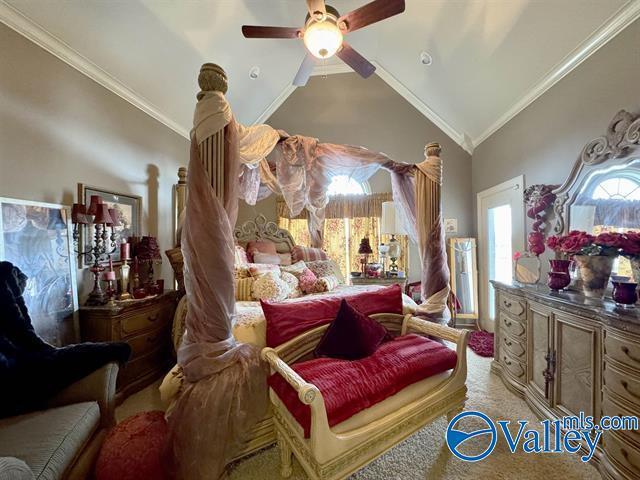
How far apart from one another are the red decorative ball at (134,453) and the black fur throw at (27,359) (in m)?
0.42

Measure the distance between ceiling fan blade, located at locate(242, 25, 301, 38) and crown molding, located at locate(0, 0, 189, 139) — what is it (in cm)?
154

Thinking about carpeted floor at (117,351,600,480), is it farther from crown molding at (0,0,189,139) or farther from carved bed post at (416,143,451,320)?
crown molding at (0,0,189,139)

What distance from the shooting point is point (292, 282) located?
2818mm

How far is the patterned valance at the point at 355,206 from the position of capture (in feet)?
14.4

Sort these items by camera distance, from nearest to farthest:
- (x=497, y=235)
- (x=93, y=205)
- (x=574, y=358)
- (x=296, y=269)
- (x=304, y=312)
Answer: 1. (x=574, y=358)
2. (x=304, y=312)
3. (x=93, y=205)
4. (x=296, y=269)
5. (x=497, y=235)

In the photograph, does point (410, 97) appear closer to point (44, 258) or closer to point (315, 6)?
point (315, 6)

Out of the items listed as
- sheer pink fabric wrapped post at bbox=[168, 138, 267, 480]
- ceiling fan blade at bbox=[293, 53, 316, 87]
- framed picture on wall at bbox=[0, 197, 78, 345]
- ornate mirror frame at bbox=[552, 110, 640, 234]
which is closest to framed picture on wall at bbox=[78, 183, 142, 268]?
framed picture on wall at bbox=[0, 197, 78, 345]

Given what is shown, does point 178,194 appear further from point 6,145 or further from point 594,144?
point 594,144

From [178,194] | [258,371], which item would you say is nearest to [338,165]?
[258,371]

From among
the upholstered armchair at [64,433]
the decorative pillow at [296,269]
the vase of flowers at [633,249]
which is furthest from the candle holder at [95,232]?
the vase of flowers at [633,249]

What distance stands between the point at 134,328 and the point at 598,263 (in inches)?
152

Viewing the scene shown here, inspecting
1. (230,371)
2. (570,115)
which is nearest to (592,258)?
(570,115)

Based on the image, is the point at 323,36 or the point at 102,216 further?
the point at 102,216

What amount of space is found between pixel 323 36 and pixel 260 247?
2.53 meters
